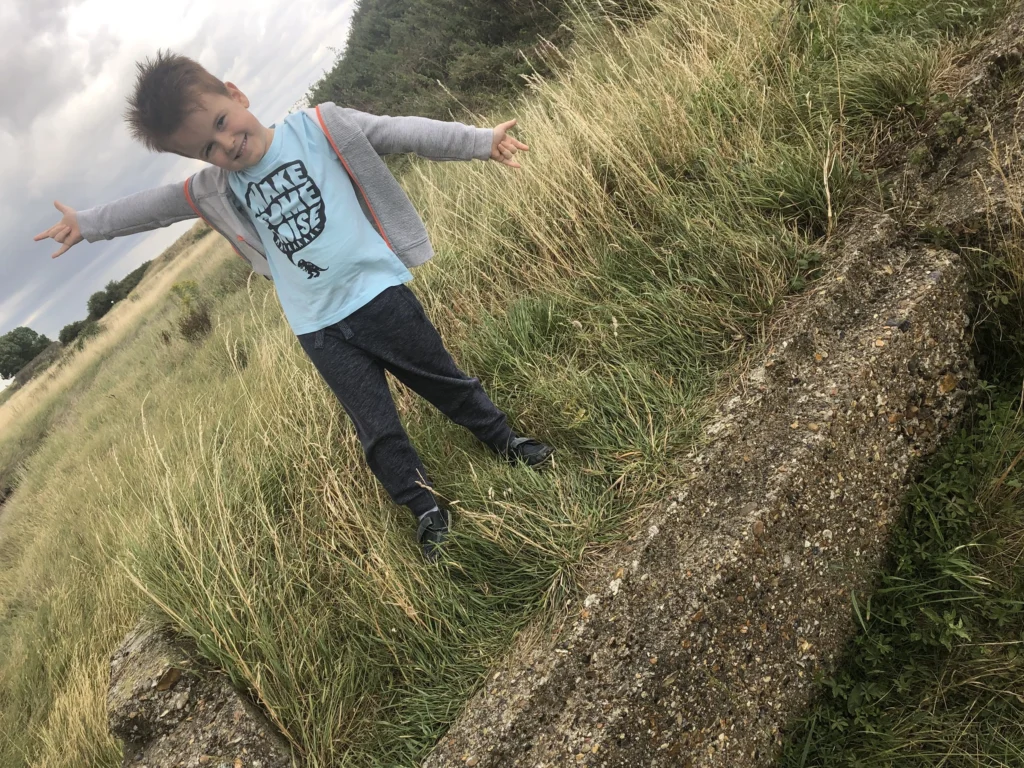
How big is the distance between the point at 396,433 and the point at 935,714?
1.83 meters

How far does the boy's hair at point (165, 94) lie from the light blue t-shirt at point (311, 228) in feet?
0.84

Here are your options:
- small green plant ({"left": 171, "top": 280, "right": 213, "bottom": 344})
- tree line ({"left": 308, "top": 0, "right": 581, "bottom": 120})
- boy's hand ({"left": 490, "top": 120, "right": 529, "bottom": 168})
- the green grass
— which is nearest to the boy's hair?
boy's hand ({"left": 490, "top": 120, "right": 529, "bottom": 168})

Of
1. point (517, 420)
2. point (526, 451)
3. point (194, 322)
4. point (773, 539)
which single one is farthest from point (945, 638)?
point (194, 322)

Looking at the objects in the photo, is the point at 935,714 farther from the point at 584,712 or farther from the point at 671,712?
the point at 584,712

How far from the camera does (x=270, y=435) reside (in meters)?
2.97

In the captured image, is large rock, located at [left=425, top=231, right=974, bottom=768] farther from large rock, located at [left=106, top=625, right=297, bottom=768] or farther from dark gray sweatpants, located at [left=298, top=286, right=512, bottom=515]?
dark gray sweatpants, located at [left=298, top=286, right=512, bottom=515]

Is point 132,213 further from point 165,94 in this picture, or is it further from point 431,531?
point 431,531

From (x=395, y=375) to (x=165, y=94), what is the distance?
3.79 ft

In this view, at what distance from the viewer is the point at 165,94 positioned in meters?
1.80

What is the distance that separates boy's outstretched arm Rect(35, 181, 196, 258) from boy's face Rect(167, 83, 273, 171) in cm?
32

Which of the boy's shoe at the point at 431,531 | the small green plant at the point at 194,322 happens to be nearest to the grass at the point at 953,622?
the boy's shoe at the point at 431,531

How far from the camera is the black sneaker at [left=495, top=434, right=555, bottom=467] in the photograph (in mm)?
2186

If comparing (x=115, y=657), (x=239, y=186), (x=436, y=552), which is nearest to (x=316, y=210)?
(x=239, y=186)

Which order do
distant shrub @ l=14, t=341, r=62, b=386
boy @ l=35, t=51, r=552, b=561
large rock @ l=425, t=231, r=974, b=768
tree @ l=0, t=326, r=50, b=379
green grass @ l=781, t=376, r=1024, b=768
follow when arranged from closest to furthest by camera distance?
1. green grass @ l=781, t=376, r=1024, b=768
2. large rock @ l=425, t=231, r=974, b=768
3. boy @ l=35, t=51, r=552, b=561
4. distant shrub @ l=14, t=341, r=62, b=386
5. tree @ l=0, t=326, r=50, b=379
